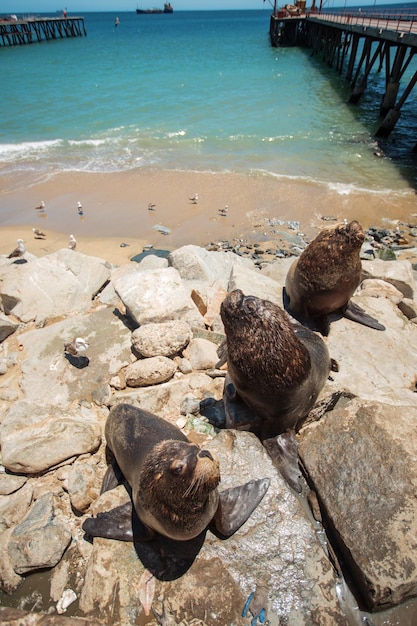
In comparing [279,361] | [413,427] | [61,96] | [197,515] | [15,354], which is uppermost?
[279,361]

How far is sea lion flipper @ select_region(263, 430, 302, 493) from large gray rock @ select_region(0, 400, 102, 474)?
168cm

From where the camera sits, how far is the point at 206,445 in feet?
11.5

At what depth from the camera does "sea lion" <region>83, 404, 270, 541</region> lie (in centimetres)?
250

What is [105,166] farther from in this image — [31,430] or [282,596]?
[282,596]

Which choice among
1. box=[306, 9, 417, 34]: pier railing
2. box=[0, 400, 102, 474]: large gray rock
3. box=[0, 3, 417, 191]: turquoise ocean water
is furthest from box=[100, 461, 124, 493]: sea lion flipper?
box=[306, 9, 417, 34]: pier railing

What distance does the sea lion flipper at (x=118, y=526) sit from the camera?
2932 millimetres

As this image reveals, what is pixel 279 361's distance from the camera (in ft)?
10.7

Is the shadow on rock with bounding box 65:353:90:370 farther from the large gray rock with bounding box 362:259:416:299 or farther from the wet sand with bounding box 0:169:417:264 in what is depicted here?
the large gray rock with bounding box 362:259:416:299

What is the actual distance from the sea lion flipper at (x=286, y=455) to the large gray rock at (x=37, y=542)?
5.76 feet

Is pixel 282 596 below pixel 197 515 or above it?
below

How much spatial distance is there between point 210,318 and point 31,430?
8.77 ft

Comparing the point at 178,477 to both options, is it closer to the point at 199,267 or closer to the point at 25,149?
the point at 199,267

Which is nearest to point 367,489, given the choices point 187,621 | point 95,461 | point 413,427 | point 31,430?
point 413,427

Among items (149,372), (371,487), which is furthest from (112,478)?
(371,487)
